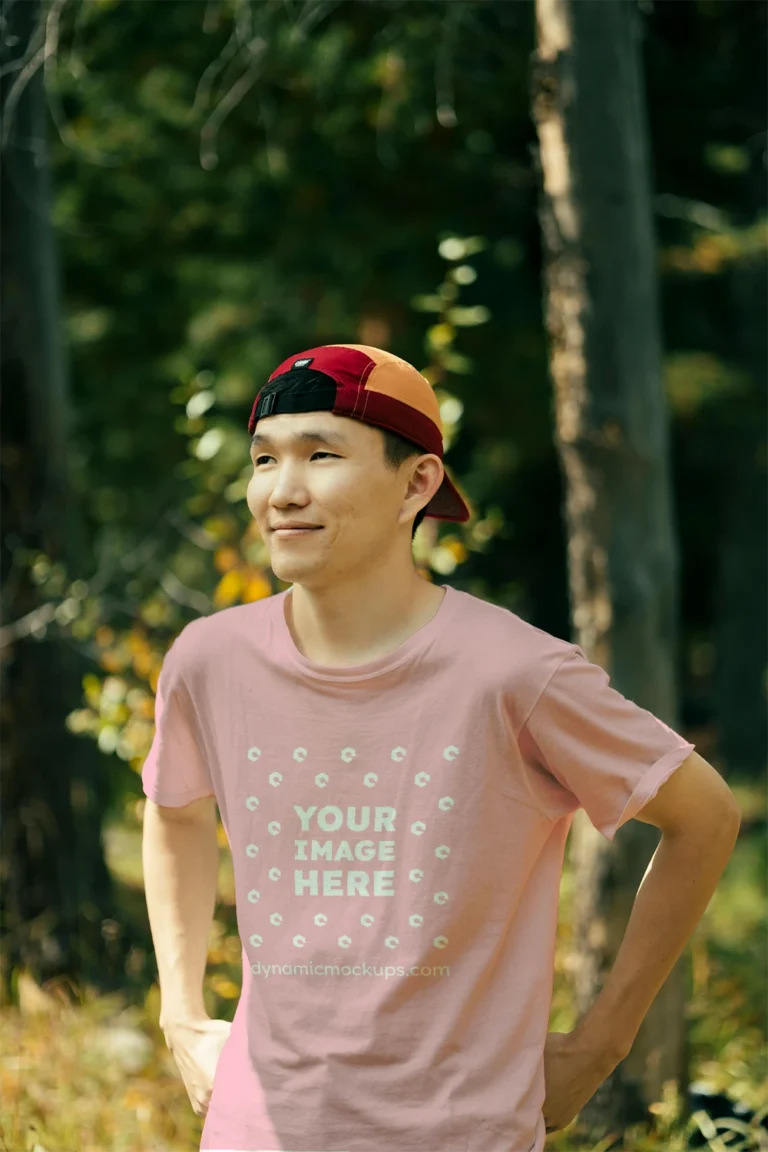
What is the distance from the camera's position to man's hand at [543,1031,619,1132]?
2137mm

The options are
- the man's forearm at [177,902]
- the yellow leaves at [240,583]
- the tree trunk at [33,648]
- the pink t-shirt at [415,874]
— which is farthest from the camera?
the tree trunk at [33,648]

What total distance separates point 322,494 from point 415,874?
1.83 feet

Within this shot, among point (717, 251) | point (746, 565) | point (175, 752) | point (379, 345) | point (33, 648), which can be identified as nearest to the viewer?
point (175, 752)

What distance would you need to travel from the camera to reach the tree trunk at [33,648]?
203 inches

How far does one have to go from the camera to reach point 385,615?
2.09 meters

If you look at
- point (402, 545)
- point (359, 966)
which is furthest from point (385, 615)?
point (359, 966)

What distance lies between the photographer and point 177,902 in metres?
2.30

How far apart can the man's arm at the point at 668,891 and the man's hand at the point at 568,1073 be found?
0.01 meters

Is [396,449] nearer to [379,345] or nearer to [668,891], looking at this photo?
[668,891]

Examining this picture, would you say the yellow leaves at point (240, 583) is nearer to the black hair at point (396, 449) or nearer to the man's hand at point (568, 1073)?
the black hair at point (396, 449)

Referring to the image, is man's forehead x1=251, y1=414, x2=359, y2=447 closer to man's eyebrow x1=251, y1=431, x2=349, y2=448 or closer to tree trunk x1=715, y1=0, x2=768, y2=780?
man's eyebrow x1=251, y1=431, x2=349, y2=448

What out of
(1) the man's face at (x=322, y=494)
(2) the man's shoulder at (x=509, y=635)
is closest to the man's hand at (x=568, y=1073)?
(2) the man's shoulder at (x=509, y=635)

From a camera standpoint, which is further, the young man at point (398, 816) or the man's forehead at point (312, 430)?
the man's forehead at point (312, 430)

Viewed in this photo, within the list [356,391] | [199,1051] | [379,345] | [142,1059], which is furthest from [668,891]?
[379,345]
